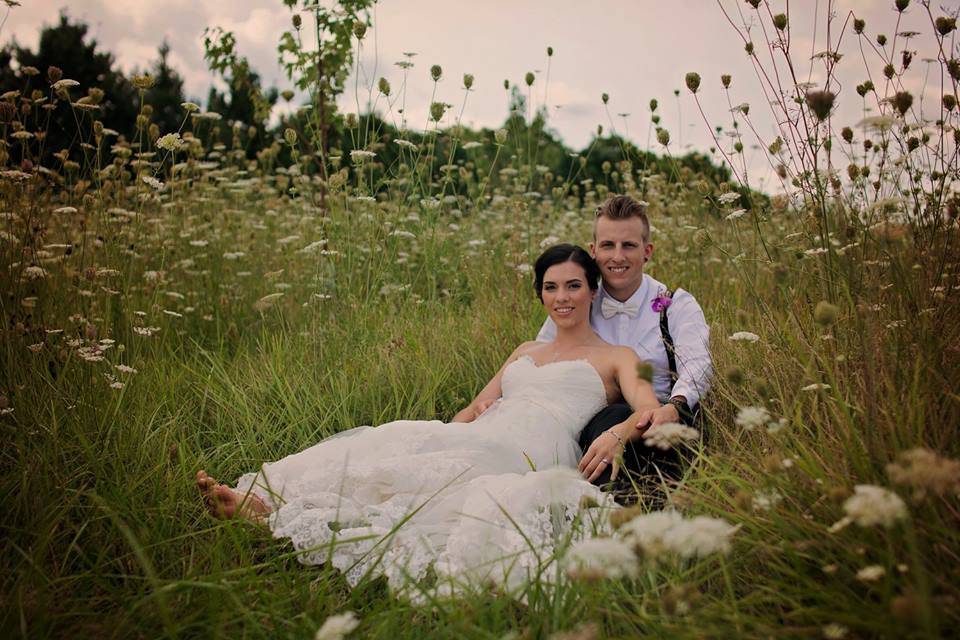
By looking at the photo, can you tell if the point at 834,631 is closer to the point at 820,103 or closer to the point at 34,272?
the point at 820,103

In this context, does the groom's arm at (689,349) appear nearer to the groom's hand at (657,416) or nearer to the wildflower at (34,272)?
the groom's hand at (657,416)

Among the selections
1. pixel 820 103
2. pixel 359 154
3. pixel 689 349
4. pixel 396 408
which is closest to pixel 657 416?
pixel 689 349

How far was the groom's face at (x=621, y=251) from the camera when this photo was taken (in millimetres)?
3986

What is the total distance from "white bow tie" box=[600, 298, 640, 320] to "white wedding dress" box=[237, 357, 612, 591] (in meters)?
0.46

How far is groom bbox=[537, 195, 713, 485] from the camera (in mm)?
3537

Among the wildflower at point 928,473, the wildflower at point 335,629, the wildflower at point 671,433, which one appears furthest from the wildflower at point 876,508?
the wildflower at point 335,629

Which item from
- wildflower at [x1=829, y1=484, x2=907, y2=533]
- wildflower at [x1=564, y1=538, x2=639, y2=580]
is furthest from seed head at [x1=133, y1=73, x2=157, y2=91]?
wildflower at [x1=829, y1=484, x2=907, y2=533]

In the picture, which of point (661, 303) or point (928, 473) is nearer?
point (928, 473)

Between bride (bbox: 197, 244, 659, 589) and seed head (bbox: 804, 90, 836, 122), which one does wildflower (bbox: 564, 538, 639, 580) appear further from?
seed head (bbox: 804, 90, 836, 122)

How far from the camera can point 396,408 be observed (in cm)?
420

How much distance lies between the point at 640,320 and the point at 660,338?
19 cm

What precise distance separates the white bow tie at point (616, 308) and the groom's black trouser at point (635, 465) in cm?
71

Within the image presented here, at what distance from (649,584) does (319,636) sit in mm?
1134

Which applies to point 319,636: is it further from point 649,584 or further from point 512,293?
point 512,293
